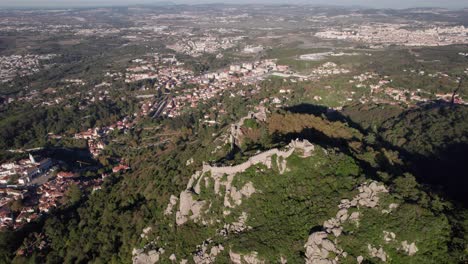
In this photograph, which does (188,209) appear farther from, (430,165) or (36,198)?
(36,198)

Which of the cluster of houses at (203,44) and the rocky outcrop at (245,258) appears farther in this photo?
the cluster of houses at (203,44)

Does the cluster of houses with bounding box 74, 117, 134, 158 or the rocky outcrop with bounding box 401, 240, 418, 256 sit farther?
the cluster of houses with bounding box 74, 117, 134, 158

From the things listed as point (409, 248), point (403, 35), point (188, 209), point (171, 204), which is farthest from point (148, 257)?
point (403, 35)

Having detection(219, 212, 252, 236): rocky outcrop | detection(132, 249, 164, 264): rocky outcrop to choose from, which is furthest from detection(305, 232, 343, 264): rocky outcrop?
detection(132, 249, 164, 264): rocky outcrop

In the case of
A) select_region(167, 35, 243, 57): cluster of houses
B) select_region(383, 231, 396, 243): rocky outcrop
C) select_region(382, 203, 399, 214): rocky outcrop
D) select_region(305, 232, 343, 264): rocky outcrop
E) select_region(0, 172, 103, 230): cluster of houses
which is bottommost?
select_region(0, 172, 103, 230): cluster of houses

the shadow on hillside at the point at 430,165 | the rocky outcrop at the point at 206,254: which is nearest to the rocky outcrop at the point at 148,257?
the rocky outcrop at the point at 206,254

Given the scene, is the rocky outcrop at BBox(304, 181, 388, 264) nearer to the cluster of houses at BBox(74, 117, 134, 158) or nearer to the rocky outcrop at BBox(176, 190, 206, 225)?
the rocky outcrop at BBox(176, 190, 206, 225)

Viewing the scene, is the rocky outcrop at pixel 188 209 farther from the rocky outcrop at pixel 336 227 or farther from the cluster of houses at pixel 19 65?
the cluster of houses at pixel 19 65

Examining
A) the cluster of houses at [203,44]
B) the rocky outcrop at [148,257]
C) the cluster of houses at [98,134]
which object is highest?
the cluster of houses at [203,44]

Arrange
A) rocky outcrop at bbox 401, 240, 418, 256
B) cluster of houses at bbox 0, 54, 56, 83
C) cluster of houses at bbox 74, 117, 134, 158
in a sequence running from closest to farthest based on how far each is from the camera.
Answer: rocky outcrop at bbox 401, 240, 418, 256 → cluster of houses at bbox 74, 117, 134, 158 → cluster of houses at bbox 0, 54, 56, 83

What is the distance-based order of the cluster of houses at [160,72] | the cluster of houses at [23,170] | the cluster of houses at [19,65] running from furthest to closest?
the cluster of houses at [19,65] < the cluster of houses at [160,72] < the cluster of houses at [23,170]

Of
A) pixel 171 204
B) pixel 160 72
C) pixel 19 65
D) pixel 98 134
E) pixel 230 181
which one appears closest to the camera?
pixel 230 181
